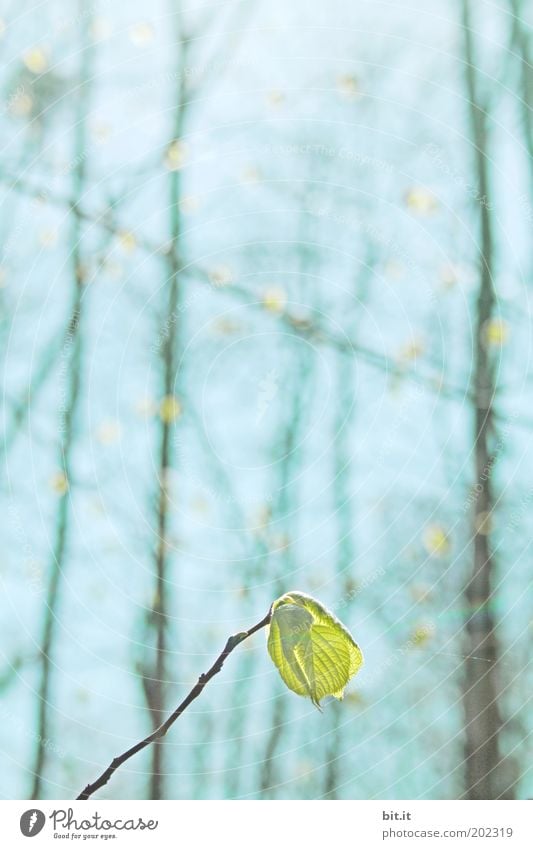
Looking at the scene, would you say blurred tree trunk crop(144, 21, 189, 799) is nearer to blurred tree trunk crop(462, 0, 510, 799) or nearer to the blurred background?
the blurred background

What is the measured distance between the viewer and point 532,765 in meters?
0.69

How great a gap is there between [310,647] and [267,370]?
47 cm

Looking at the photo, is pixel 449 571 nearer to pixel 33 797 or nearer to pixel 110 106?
pixel 33 797

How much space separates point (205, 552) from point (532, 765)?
334 millimetres
